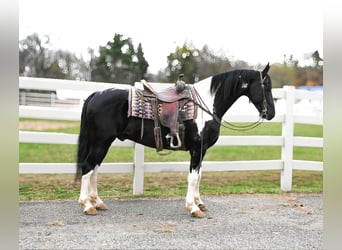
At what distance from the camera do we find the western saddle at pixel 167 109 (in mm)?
4074

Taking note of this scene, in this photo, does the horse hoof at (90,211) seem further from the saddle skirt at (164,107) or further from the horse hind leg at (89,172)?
the saddle skirt at (164,107)

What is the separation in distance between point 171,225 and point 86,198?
1060 millimetres

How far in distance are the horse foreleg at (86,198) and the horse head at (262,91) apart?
87.9 inches

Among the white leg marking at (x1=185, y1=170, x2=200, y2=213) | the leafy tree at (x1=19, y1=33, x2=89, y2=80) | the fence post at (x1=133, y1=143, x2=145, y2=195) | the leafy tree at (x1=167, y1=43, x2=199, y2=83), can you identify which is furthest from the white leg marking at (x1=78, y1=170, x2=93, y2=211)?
the leafy tree at (x1=19, y1=33, x2=89, y2=80)

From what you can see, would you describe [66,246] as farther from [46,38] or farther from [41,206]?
[46,38]

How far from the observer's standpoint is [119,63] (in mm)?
26797

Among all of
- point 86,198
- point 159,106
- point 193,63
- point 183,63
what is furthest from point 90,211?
point 193,63

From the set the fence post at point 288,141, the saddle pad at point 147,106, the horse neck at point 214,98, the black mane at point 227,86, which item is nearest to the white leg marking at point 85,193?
the saddle pad at point 147,106

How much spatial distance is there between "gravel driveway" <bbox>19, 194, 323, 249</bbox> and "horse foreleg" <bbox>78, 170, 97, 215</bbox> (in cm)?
9

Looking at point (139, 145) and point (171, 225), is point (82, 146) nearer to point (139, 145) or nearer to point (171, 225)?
point (139, 145)

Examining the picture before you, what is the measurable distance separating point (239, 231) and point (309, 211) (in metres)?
1.39

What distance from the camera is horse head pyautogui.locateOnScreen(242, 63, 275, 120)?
14.3ft

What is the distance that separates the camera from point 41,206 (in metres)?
4.17

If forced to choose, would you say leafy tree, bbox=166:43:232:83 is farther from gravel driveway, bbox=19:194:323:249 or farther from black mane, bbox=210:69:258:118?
gravel driveway, bbox=19:194:323:249
